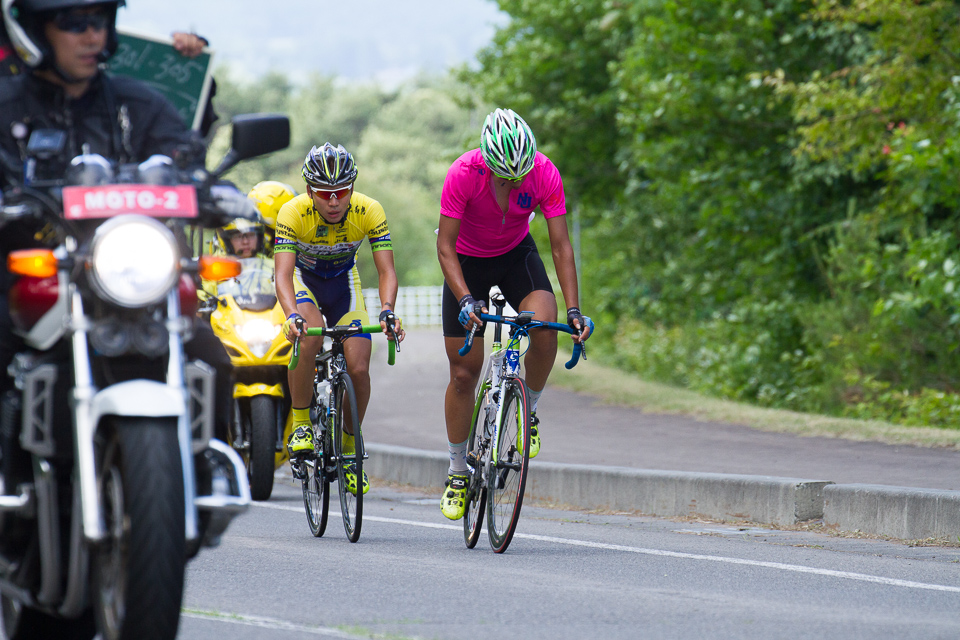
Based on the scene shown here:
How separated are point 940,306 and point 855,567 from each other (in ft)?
29.6

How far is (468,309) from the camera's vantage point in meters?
7.62

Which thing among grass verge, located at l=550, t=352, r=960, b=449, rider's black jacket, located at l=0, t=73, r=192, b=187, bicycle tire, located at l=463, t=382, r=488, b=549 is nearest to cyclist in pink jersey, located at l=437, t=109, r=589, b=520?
bicycle tire, located at l=463, t=382, r=488, b=549

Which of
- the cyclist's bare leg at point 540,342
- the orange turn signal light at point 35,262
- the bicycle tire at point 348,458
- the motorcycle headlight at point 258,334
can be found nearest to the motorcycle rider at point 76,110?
the orange turn signal light at point 35,262

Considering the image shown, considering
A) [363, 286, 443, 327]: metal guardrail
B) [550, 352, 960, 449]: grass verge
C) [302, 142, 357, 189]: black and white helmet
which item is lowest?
[363, 286, 443, 327]: metal guardrail

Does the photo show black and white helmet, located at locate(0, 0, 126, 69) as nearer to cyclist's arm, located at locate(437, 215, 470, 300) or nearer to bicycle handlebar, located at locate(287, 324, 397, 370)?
cyclist's arm, located at locate(437, 215, 470, 300)

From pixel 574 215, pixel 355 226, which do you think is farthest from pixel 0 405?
pixel 574 215

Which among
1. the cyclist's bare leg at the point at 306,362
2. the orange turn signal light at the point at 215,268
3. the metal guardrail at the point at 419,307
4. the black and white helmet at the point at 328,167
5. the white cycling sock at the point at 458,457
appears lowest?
the metal guardrail at the point at 419,307

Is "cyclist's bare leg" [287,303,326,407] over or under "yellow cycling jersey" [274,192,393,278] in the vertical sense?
under

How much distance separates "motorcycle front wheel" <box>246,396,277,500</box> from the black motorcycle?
595cm

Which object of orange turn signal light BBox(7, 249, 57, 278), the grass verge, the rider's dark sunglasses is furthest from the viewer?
the grass verge

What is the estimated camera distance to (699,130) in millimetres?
21531

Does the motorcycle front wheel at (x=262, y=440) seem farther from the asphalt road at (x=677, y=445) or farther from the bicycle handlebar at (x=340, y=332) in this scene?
the asphalt road at (x=677, y=445)

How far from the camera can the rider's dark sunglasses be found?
4199mm

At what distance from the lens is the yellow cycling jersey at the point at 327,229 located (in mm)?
8516
